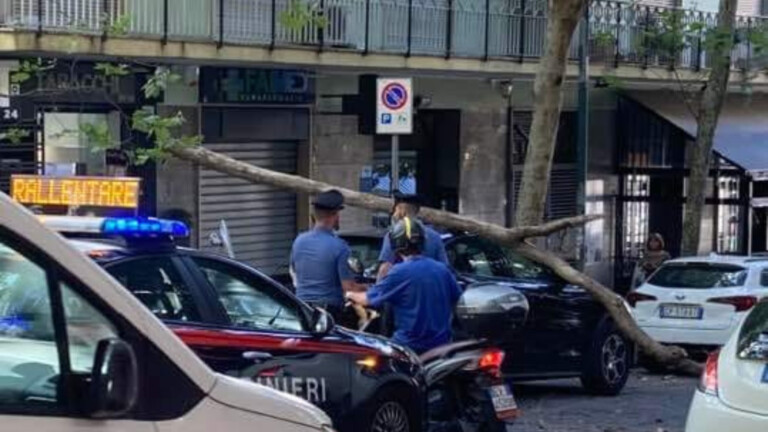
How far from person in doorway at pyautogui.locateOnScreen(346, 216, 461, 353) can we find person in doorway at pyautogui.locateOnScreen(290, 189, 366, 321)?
Answer: 774 millimetres

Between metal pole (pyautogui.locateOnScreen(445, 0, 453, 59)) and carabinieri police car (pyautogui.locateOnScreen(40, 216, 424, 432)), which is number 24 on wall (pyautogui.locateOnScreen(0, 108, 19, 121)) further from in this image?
carabinieri police car (pyautogui.locateOnScreen(40, 216, 424, 432))

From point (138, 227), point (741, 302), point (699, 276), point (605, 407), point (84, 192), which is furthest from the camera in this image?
point (699, 276)

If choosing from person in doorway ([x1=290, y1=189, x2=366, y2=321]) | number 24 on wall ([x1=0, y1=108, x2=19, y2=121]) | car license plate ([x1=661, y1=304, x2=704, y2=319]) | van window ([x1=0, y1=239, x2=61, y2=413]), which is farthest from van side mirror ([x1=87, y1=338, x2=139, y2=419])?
car license plate ([x1=661, y1=304, x2=704, y2=319])

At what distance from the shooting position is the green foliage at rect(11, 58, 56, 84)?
12.1 metres

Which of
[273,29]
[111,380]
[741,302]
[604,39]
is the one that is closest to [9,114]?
[273,29]

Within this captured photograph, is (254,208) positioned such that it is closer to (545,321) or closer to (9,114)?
(9,114)

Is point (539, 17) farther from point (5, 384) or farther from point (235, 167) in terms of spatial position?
point (5, 384)

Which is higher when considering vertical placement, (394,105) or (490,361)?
(394,105)

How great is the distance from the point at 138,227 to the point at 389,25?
13827 mm

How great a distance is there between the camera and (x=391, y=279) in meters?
8.55

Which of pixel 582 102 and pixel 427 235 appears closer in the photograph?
pixel 427 235

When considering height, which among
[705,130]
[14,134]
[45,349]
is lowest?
[45,349]

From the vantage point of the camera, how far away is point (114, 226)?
19.8 feet

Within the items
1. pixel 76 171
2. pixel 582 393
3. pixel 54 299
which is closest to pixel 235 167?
pixel 582 393
